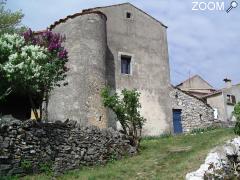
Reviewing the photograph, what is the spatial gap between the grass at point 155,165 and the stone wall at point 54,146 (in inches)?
18.7

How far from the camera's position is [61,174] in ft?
49.0

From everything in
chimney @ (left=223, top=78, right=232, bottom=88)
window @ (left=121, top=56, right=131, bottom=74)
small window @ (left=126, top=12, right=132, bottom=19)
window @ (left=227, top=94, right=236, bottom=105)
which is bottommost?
window @ (left=227, top=94, right=236, bottom=105)

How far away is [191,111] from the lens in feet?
98.1

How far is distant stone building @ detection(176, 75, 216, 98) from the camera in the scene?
139ft

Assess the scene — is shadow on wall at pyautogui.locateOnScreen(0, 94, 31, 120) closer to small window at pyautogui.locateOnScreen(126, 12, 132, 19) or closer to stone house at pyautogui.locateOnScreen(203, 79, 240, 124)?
small window at pyautogui.locateOnScreen(126, 12, 132, 19)

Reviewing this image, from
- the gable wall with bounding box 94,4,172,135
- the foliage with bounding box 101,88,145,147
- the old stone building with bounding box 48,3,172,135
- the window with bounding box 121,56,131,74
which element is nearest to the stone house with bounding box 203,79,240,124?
the gable wall with bounding box 94,4,172,135

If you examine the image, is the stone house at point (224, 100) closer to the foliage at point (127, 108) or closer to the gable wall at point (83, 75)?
the gable wall at point (83, 75)

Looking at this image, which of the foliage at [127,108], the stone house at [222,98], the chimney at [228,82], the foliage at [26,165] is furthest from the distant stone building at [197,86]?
the foliage at [26,165]

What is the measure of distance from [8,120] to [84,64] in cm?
926

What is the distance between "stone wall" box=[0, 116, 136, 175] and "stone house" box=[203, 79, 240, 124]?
21.8 metres

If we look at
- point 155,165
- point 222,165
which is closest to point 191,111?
point 155,165

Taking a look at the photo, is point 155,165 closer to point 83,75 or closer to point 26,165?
point 26,165

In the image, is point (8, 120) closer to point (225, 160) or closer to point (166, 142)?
point (225, 160)

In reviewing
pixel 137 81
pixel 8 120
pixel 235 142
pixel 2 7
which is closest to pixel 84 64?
pixel 137 81
